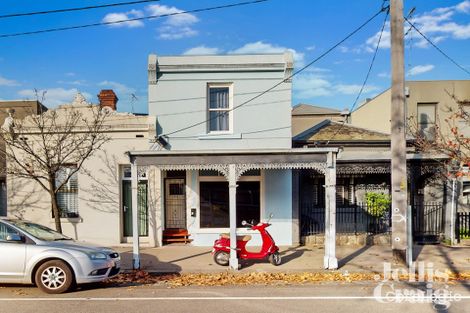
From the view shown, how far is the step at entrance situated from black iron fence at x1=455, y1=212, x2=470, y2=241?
8.90m

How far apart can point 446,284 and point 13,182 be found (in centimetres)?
1286

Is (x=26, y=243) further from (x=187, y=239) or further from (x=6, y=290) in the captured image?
(x=187, y=239)

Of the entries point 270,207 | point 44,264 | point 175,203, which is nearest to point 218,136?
point 175,203

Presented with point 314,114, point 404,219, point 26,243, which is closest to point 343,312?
point 404,219

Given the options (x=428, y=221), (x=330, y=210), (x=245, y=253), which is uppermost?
(x=330, y=210)

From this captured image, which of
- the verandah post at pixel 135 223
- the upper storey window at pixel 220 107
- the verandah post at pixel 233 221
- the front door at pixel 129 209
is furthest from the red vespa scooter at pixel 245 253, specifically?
the upper storey window at pixel 220 107

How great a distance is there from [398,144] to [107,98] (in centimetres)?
993

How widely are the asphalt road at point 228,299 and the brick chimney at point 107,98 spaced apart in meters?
7.81

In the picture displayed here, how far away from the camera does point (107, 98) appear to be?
14.3 m

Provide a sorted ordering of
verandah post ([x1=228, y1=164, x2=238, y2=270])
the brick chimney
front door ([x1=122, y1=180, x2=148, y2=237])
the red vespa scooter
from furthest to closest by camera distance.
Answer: the brick chimney → front door ([x1=122, y1=180, x2=148, y2=237]) → the red vespa scooter → verandah post ([x1=228, y1=164, x2=238, y2=270])

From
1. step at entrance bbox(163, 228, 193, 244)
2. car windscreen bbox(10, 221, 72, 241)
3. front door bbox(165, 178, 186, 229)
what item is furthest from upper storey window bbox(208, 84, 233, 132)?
car windscreen bbox(10, 221, 72, 241)

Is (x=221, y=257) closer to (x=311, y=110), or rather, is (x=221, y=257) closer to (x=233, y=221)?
(x=233, y=221)

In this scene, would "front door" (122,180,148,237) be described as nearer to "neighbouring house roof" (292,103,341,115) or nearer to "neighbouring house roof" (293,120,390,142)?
"neighbouring house roof" (293,120,390,142)

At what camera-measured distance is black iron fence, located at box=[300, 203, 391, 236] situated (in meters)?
13.4
